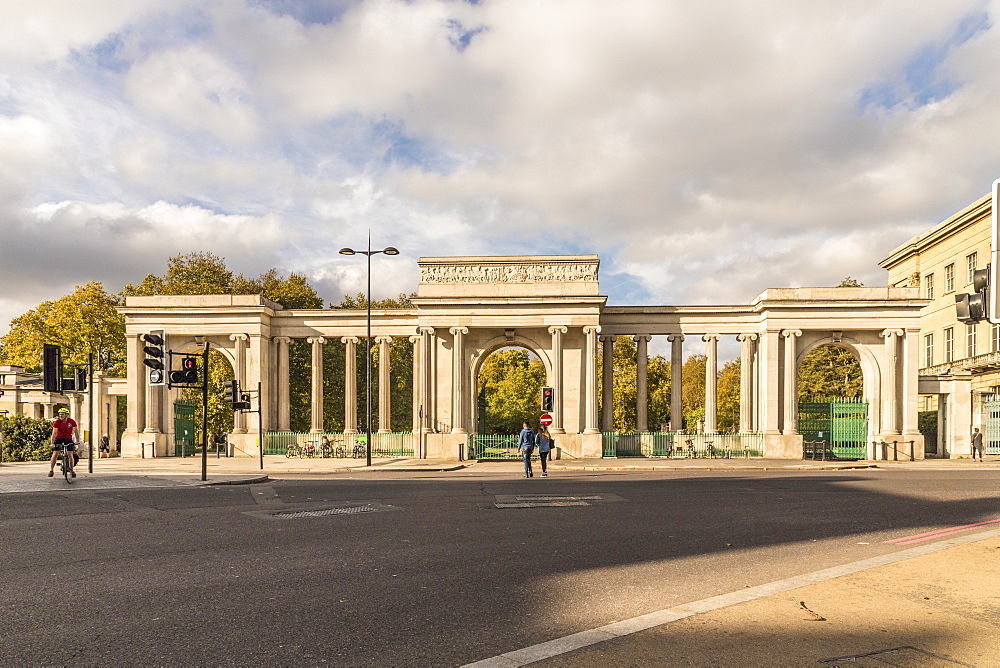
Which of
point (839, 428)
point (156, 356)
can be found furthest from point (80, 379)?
point (839, 428)

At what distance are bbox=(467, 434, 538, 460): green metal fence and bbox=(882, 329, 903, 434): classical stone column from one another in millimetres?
17663

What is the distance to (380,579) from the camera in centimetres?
795

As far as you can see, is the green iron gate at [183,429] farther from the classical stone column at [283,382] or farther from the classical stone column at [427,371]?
the classical stone column at [427,371]

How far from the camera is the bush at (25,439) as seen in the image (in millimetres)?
37781

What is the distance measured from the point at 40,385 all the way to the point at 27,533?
48.6m

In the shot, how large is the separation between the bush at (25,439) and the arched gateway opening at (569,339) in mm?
4459

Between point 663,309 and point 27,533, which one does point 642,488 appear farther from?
point 663,309

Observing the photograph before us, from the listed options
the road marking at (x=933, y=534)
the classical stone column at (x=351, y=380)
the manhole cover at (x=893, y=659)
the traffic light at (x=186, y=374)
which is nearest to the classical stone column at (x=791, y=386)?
the classical stone column at (x=351, y=380)

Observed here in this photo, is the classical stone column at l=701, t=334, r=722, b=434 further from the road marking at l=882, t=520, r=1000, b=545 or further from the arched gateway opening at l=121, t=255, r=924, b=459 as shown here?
the road marking at l=882, t=520, r=1000, b=545

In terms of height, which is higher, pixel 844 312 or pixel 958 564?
pixel 844 312

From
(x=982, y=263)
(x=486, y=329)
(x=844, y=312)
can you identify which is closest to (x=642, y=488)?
(x=486, y=329)

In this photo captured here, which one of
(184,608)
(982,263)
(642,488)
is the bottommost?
(642,488)

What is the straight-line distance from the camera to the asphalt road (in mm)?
5852

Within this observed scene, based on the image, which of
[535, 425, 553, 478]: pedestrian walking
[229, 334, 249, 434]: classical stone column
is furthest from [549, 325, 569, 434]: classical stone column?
[229, 334, 249, 434]: classical stone column
